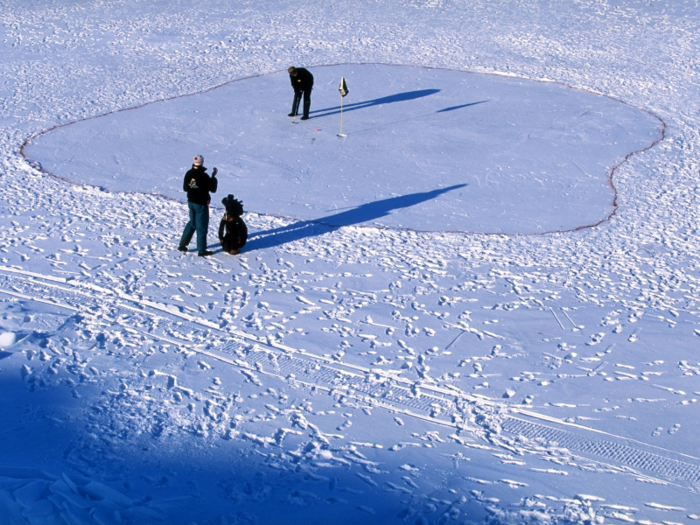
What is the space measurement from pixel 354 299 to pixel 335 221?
8.98 feet

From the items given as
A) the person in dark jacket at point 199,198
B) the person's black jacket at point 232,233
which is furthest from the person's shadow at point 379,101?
the person in dark jacket at point 199,198

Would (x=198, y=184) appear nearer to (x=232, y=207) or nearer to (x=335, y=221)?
(x=232, y=207)

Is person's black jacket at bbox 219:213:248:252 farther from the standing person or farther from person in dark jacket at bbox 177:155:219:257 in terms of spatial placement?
the standing person

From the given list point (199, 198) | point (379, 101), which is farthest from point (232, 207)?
point (379, 101)

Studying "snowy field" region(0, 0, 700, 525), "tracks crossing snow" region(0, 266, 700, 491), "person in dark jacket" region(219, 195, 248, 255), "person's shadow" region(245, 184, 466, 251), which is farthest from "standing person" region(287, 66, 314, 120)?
"tracks crossing snow" region(0, 266, 700, 491)

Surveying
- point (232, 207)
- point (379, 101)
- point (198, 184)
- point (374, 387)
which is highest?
point (379, 101)

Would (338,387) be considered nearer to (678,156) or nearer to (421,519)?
(421,519)

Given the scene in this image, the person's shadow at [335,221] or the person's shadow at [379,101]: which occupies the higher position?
the person's shadow at [379,101]

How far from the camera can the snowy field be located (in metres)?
5.73

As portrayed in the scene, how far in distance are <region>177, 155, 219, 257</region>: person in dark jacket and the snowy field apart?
0.35 meters

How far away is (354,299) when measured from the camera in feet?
29.1

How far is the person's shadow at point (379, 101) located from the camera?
1650 centimetres

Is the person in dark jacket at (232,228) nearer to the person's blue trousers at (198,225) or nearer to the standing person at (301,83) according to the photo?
the person's blue trousers at (198,225)

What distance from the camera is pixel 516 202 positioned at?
12188mm
